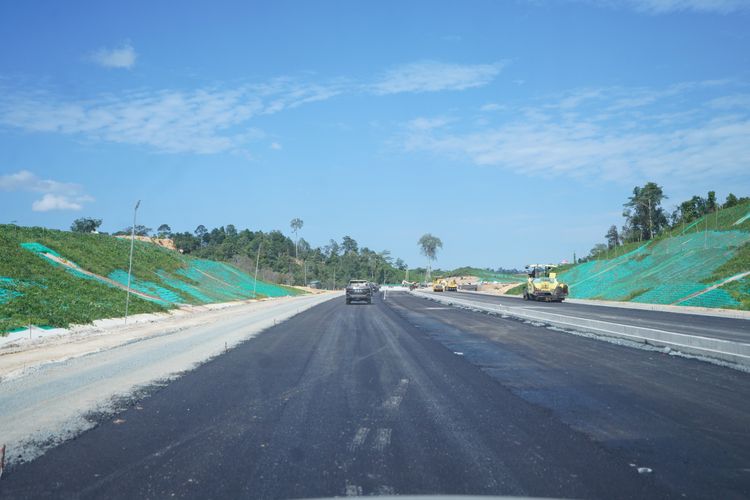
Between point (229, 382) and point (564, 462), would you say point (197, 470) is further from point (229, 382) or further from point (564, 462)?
point (229, 382)

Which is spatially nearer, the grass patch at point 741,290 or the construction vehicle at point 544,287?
the grass patch at point 741,290

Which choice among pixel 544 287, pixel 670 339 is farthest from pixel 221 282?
pixel 670 339

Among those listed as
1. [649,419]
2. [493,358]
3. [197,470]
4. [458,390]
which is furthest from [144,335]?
[649,419]

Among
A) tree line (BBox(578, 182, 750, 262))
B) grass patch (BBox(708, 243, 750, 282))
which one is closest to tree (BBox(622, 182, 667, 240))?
tree line (BBox(578, 182, 750, 262))

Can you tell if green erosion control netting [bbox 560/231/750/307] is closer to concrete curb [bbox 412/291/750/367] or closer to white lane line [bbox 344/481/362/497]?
concrete curb [bbox 412/291/750/367]

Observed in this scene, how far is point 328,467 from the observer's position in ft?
18.1

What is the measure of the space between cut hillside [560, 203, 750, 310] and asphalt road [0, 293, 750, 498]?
28241mm

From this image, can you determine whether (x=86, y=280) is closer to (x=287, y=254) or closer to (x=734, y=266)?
(x=734, y=266)

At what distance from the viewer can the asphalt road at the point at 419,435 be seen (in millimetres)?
5059

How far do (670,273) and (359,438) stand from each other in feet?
153

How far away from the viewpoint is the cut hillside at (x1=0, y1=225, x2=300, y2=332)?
73.8ft

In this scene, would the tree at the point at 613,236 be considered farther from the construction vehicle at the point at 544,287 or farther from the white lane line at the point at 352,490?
the white lane line at the point at 352,490

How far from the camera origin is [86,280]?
31516 mm

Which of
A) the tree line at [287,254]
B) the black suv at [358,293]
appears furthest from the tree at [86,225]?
the black suv at [358,293]
